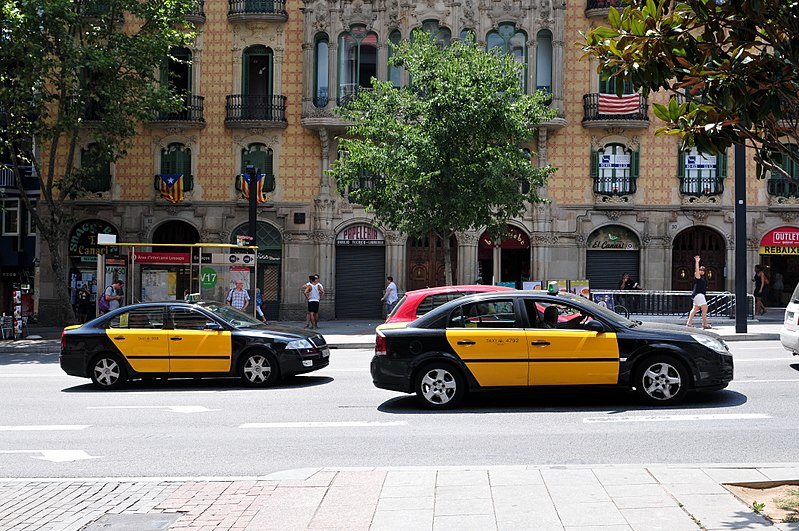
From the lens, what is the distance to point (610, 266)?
31.1 m

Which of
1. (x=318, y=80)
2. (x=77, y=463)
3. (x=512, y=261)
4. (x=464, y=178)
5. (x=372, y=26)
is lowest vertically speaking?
(x=77, y=463)

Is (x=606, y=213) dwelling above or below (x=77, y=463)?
above

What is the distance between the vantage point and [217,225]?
31.5 metres

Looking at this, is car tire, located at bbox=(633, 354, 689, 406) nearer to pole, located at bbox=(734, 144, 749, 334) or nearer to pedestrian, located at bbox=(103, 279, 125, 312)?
pole, located at bbox=(734, 144, 749, 334)

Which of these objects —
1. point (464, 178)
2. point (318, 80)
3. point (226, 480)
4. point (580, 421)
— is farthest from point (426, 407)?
point (318, 80)

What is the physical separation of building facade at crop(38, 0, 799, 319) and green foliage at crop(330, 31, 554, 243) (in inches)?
206

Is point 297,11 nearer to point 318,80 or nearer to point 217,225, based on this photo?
point 318,80

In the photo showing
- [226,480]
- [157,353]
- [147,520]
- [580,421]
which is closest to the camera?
[147,520]

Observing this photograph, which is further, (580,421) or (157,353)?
(157,353)

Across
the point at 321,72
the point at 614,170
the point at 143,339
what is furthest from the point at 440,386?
the point at 321,72

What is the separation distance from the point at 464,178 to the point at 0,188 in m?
18.8

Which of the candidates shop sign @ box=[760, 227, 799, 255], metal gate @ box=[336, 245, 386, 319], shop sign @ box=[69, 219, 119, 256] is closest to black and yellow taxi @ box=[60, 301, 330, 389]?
metal gate @ box=[336, 245, 386, 319]

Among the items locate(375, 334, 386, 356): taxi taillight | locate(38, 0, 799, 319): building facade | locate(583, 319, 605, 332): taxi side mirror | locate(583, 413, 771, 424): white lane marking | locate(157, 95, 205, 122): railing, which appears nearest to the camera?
locate(583, 413, 771, 424): white lane marking

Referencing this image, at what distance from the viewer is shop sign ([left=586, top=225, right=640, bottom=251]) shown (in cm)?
3102
